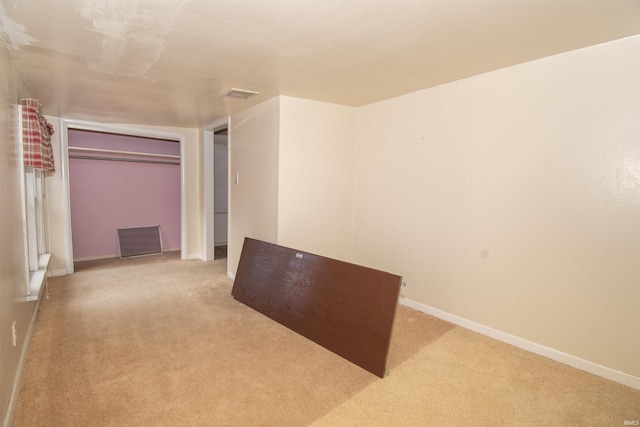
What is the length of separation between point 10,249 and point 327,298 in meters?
2.14

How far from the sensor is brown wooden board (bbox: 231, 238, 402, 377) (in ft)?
7.55

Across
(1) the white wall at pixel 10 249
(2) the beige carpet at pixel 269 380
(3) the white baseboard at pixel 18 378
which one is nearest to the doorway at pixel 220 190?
(2) the beige carpet at pixel 269 380

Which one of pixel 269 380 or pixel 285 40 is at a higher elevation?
pixel 285 40

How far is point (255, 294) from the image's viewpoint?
3.38 metres

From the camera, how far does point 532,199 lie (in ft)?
8.13

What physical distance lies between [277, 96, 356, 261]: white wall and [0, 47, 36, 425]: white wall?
2082mm

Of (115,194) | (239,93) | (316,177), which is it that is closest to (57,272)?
(115,194)

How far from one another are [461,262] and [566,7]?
1.96 metres

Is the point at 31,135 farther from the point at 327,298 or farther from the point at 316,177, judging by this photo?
the point at 327,298

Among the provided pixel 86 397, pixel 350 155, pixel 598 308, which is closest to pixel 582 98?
pixel 598 308

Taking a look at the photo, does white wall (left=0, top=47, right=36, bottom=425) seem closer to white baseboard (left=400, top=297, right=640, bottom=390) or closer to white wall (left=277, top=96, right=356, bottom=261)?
white wall (left=277, top=96, right=356, bottom=261)

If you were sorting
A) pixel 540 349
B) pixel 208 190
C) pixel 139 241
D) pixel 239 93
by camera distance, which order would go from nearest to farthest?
pixel 540 349
pixel 239 93
pixel 208 190
pixel 139 241

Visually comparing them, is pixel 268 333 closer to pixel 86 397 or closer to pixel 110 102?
pixel 86 397

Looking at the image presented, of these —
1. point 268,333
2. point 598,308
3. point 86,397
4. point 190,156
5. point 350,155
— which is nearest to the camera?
point 86,397
